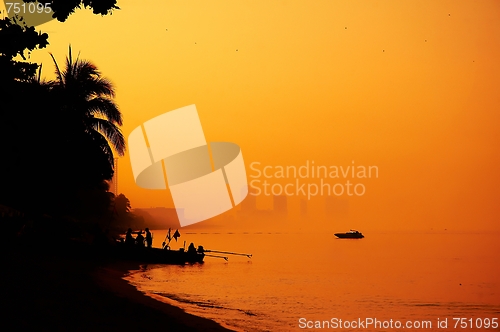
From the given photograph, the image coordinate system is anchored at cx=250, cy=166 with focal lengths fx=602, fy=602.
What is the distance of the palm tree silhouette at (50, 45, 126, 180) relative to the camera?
112 ft

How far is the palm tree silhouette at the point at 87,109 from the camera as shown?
34.2 m

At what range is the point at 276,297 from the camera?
3322 centimetres

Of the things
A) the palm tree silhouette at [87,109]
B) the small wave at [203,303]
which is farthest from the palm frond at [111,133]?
the small wave at [203,303]

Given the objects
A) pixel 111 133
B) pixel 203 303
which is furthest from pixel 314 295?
pixel 111 133

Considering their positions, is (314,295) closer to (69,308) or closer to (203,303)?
(203,303)

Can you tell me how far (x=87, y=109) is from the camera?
118 feet

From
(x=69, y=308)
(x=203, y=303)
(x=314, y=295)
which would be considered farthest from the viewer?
(x=314, y=295)

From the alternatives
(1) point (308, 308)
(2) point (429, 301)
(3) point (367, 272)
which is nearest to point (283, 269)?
(3) point (367, 272)

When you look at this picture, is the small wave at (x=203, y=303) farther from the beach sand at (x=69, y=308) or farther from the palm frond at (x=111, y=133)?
the palm frond at (x=111, y=133)

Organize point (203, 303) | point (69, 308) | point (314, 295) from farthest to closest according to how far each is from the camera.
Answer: point (314, 295), point (203, 303), point (69, 308)

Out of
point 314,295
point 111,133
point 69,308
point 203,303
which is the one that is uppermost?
point 111,133

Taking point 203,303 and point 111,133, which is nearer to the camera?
point 203,303

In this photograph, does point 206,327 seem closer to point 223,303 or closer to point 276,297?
point 223,303

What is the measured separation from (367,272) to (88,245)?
27673 millimetres
